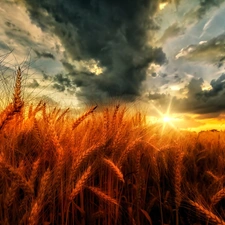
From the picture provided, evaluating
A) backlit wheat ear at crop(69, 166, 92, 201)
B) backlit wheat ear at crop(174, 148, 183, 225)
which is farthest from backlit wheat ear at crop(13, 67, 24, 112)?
backlit wheat ear at crop(174, 148, 183, 225)

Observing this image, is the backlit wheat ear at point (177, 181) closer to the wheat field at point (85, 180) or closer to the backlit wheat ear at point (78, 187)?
the wheat field at point (85, 180)

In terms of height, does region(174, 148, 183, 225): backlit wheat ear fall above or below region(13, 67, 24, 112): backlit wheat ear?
below

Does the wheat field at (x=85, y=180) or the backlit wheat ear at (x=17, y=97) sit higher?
the backlit wheat ear at (x=17, y=97)

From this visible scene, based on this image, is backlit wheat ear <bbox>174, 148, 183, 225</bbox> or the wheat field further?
backlit wheat ear <bbox>174, 148, 183, 225</bbox>

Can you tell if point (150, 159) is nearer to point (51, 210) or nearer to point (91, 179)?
point (91, 179)

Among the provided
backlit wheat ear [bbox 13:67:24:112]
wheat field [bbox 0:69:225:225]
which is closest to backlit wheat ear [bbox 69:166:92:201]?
wheat field [bbox 0:69:225:225]

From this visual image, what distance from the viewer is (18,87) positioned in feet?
5.49

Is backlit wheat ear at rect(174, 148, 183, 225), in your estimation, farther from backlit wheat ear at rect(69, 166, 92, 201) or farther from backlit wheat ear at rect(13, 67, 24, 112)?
backlit wheat ear at rect(13, 67, 24, 112)

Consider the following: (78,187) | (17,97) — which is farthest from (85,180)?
(17,97)

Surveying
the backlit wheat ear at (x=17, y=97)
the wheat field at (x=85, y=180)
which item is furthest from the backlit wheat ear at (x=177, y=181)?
the backlit wheat ear at (x=17, y=97)

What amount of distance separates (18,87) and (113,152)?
0.97 m

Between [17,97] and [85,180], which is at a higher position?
[17,97]

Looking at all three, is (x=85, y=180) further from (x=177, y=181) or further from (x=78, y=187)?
(x=177, y=181)

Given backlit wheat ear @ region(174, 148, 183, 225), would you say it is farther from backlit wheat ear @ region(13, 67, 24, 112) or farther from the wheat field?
backlit wheat ear @ region(13, 67, 24, 112)
